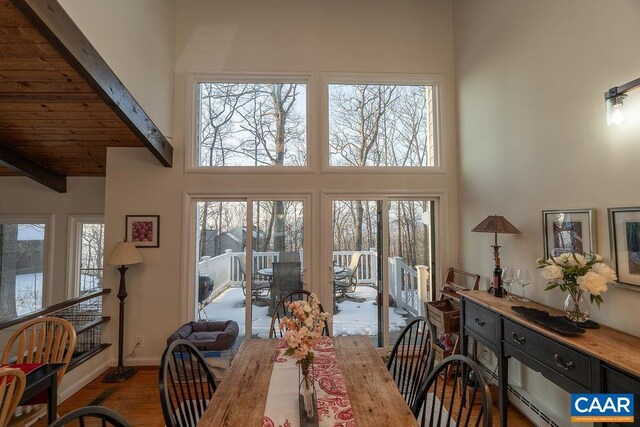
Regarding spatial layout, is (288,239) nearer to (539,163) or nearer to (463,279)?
(463,279)

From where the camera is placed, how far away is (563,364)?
1.58 metres

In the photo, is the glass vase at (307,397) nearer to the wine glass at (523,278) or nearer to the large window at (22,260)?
the wine glass at (523,278)

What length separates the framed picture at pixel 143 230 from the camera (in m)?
3.56

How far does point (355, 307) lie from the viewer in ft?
12.5

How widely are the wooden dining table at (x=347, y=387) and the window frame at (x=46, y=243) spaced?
12.4 feet

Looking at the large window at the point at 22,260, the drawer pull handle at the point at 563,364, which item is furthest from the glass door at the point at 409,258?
the large window at the point at 22,260

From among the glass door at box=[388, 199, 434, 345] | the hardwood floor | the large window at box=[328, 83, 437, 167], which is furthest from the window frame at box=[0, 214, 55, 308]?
the glass door at box=[388, 199, 434, 345]

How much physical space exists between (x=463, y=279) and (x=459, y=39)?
288 cm

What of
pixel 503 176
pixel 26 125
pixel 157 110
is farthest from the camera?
pixel 157 110

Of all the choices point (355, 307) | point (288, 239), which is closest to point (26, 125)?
point (288, 239)

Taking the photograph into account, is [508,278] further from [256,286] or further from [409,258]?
[256,286]

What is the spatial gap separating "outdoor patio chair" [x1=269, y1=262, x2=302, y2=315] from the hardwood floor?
1.43 metres

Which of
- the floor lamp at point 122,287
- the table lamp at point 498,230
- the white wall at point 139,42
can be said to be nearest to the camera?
the white wall at point 139,42

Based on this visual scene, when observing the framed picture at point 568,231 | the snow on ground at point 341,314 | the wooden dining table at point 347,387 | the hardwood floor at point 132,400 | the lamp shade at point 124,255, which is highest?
the framed picture at point 568,231
